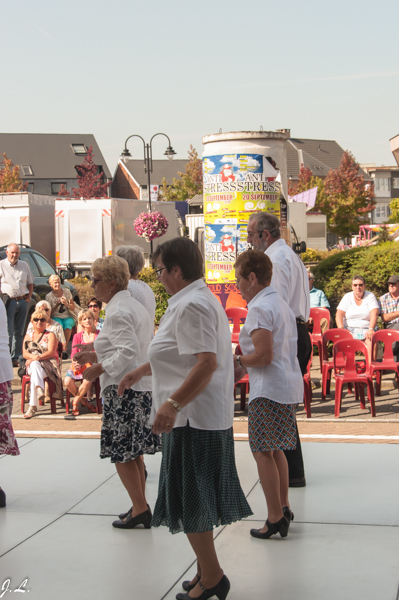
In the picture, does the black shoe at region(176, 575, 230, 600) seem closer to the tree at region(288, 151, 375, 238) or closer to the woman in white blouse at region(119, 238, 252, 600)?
the woman in white blouse at region(119, 238, 252, 600)

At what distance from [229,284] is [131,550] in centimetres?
779

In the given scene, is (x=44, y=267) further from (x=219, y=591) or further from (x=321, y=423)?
(x=219, y=591)

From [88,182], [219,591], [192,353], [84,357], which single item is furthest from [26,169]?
[219,591]

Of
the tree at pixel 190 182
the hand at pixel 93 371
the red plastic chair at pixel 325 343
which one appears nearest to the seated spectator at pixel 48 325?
the red plastic chair at pixel 325 343

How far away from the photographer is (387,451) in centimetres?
628

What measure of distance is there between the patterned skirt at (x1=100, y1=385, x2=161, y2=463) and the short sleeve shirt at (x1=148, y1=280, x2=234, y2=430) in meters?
0.95

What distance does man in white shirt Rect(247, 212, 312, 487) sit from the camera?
15.6 ft

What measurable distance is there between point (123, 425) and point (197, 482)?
1.10 m

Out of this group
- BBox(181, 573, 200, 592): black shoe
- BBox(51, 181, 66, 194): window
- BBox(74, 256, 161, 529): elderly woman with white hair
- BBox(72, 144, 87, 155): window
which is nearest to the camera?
BBox(181, 573, 200, 592): black shoe

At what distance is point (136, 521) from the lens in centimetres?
451

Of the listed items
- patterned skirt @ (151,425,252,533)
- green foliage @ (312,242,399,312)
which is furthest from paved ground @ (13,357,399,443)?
patterned skirt @ (151,425,252,533)

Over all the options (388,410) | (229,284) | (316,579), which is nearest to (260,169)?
Answer: (229,284)

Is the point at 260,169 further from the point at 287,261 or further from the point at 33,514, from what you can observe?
the point at 33,514

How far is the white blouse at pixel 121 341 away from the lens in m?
4.14
